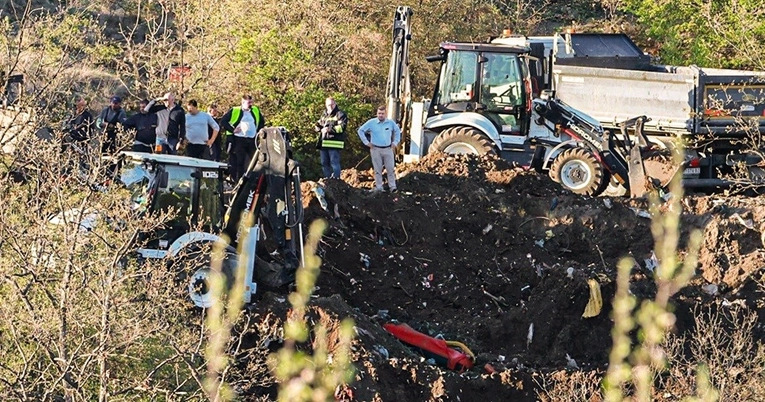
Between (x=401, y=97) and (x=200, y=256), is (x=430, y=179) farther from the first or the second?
(x=200, y=256)

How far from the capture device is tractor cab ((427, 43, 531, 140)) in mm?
21219

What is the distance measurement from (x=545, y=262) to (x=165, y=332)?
323 inches

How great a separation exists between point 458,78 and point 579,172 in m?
2.80

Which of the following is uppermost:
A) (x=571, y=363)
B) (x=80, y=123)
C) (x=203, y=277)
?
(x=80, y=123)

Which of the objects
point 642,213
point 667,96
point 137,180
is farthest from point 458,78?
point 137,180

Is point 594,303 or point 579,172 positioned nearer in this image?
point 594,303

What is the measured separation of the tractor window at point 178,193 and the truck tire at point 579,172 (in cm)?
861

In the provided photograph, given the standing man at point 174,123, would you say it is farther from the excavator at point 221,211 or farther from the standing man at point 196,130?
the excavator at point 221,211

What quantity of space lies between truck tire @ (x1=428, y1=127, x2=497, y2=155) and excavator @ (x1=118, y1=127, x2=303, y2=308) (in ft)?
22.7

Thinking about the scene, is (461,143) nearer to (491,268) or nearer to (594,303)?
(491,268)

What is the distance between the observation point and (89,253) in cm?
1031

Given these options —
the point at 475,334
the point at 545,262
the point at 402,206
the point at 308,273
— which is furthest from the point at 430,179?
the point at 308,273


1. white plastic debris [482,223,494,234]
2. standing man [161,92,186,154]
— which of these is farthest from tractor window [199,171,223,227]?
white plastic debris [482,223,494,234]

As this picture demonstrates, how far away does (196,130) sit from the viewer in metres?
17.2
